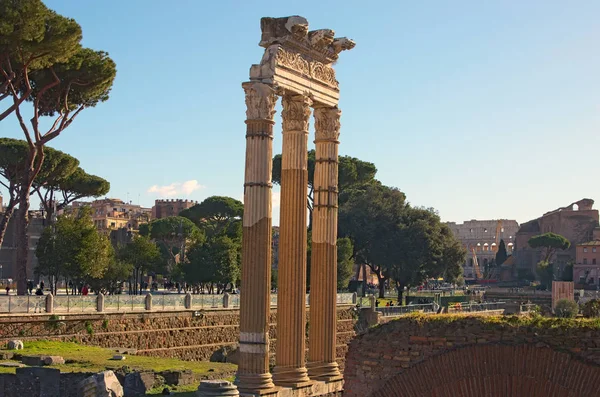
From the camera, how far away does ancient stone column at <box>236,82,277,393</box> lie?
16219 mm

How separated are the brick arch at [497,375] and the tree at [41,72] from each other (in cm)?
1817

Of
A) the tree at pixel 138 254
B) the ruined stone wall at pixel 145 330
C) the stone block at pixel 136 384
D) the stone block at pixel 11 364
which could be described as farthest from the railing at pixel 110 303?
the tree at pixel 138 254

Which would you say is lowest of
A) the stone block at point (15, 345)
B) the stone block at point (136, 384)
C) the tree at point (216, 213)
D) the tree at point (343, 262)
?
the stone block at point (136, 384)

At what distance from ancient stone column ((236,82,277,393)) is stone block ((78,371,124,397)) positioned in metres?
2.35

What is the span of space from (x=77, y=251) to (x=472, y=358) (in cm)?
2630

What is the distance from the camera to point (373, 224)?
5666 cm

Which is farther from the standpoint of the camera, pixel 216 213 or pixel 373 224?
pixel 216 213

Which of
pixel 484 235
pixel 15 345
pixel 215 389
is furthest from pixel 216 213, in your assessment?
pixel 484 235

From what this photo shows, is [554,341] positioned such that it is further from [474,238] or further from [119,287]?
[474,238]

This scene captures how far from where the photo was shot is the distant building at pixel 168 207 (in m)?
111

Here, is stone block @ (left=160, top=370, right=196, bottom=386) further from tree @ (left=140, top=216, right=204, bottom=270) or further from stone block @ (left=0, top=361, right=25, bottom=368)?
tree @ (left=140, top=216, right=204, bottom=270)

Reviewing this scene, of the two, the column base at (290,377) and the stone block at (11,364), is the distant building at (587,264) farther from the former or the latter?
the stone block at (11,364)

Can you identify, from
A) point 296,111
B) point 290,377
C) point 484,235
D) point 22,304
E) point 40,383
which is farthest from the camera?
point 484,235

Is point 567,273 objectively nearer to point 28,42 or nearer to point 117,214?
point 117,214
